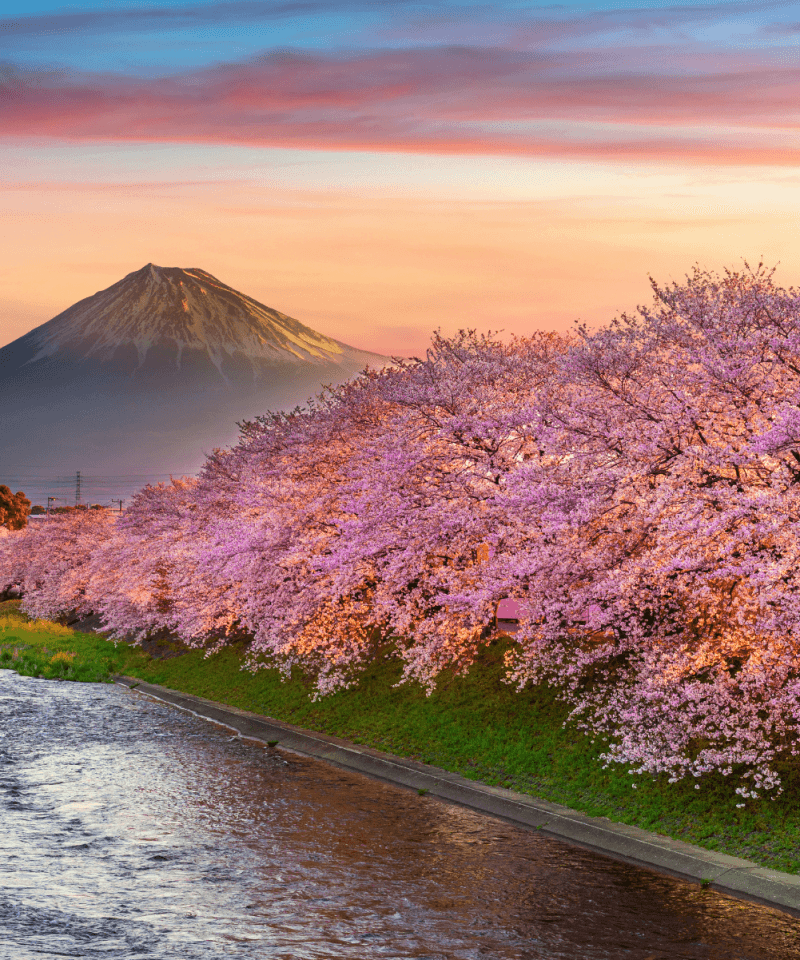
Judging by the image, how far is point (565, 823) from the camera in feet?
63.8

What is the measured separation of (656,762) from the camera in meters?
19.2

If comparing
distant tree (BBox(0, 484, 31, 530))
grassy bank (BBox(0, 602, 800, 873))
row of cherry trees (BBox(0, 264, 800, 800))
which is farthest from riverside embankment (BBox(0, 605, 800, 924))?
distant tree (BBox(0, 484, 31, 530))

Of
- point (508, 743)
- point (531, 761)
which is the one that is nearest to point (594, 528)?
point (531, 761)

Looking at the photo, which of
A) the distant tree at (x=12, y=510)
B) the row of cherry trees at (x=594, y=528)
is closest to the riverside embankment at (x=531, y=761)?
the row of cherry trees at (x=594, y=528)

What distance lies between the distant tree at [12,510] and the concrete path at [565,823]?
14525 cm

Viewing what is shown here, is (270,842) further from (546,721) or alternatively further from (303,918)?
(546,721)

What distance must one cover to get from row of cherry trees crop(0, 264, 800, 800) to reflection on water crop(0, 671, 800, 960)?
3788 millimetres

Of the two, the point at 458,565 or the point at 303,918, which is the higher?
the point at 458,565

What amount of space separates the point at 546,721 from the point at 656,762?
5.66 metres

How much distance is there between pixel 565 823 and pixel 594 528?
611 centimetres

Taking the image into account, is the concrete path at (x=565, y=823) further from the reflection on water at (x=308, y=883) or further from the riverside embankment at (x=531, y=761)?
the reflection on water at (x=308, y=883)

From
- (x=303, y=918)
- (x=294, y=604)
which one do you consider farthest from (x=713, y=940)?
(x=294, y=604)

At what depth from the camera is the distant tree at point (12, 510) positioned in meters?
165

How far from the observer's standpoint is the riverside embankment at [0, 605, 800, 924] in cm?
1695
